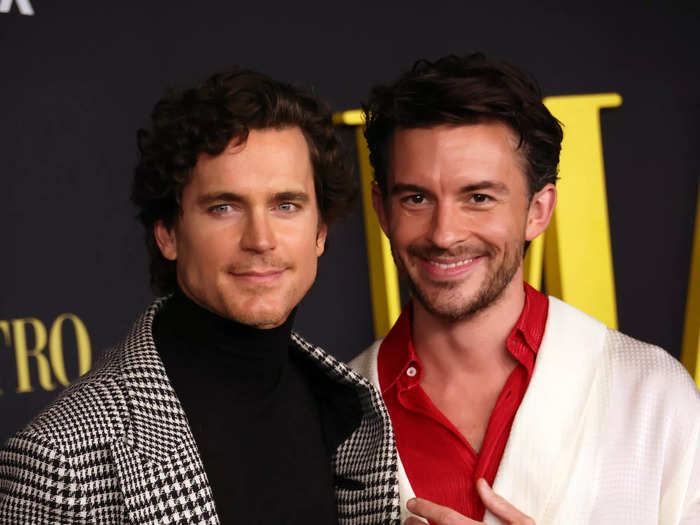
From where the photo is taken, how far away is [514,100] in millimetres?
1949

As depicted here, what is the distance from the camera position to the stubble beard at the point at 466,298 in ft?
6.23

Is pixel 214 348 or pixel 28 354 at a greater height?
pixel 214 348

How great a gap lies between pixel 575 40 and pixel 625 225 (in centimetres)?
68

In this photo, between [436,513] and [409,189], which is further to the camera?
[409,189]

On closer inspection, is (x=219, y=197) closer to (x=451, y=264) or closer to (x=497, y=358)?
(x=451, y=264)

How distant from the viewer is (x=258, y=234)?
1601 mm

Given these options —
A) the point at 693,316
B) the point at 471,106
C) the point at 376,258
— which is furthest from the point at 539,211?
the point at 693,316

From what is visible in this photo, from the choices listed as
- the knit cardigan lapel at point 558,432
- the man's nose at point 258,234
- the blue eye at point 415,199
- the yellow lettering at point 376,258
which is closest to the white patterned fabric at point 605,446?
the knit cardigan lapel at point 558,432

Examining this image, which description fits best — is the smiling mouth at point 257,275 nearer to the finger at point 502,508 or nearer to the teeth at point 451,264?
the teeth at point 451,264

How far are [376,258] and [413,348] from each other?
3.07ft

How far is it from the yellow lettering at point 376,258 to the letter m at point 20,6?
0.93 meters

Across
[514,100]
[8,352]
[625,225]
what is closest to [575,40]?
[625,225]

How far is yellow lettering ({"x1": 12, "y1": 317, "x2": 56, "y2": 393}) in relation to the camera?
8.22 feet

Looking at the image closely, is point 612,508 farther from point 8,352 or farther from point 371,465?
point 8,352
